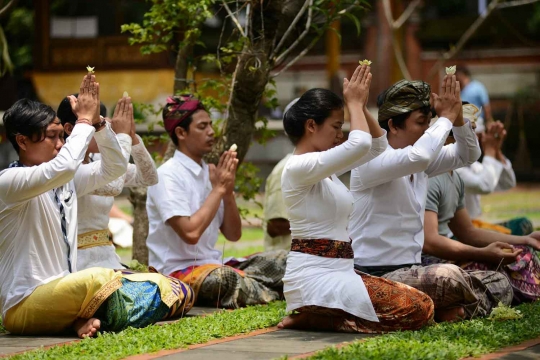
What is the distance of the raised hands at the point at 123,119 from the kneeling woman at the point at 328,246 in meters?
1.10

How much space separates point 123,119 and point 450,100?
2041 mm

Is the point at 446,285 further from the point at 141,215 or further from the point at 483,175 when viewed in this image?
the point at 141,215

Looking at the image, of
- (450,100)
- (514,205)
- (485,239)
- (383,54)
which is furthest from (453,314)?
(383,54)

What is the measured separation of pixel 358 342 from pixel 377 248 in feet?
3.49

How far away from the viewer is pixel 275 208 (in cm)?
782

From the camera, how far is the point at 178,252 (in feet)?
22.0

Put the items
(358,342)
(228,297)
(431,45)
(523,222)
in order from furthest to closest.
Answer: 1. (431,45)
2. (523,222)
3. (228,297)
4. (358,342)

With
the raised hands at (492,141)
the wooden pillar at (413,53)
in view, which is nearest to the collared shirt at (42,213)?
the raised hands at (492,141)

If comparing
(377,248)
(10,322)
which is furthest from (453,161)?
(10,322)

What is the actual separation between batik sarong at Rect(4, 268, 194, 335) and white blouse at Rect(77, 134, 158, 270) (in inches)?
18.6

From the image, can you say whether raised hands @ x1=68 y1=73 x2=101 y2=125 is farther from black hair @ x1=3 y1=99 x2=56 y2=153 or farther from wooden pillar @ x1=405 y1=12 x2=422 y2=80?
wooden pillar @ x1=405 y1=12 x2=422 y2=80

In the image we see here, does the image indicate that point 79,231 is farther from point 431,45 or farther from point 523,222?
point 431,45

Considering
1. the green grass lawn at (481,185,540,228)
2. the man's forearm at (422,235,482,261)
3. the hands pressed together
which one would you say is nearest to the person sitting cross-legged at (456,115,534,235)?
the man's forearm at (422,235,482,261)

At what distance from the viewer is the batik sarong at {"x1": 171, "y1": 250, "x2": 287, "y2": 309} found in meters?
6.52
